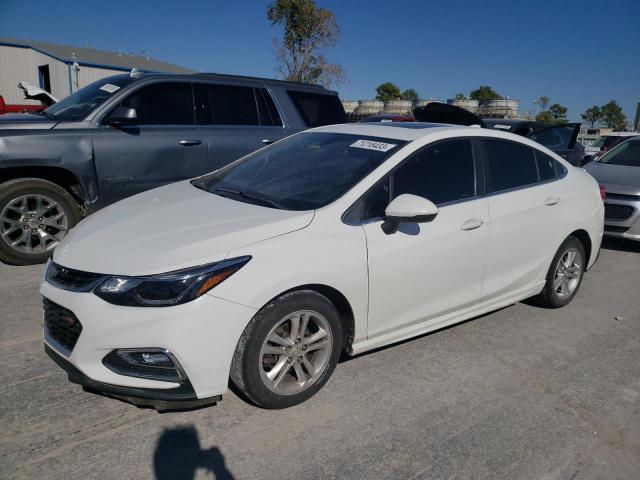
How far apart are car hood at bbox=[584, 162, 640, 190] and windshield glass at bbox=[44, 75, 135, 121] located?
20.8 feet

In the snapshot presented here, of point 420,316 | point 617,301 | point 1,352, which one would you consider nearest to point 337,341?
point 420,316

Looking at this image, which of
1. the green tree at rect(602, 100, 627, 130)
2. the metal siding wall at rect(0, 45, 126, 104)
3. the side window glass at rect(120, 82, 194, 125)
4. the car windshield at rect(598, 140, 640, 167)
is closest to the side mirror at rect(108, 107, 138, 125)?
the side window glass at rect(120, 82, 194, 125)

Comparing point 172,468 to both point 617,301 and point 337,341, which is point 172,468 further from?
point 617,301

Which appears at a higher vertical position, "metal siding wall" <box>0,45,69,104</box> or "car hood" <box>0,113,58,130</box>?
"metal siding wall" <box>0,45,69,104</box>

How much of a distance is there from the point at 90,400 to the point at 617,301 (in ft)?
15.3

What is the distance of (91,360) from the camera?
2.49 metres

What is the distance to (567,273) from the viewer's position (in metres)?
4.59

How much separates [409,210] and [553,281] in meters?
2.17

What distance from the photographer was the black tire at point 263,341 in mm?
2607

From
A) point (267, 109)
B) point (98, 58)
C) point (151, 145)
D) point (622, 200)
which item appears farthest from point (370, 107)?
point (151, 145)

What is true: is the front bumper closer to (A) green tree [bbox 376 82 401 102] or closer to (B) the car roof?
(B) the car roof

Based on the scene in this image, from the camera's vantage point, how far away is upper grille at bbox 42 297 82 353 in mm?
2539

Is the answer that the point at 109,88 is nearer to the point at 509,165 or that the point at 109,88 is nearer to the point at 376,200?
the point at 376,200

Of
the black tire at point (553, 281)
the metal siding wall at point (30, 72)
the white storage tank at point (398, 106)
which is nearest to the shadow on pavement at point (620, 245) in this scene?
the black tire at point (553, 281)
